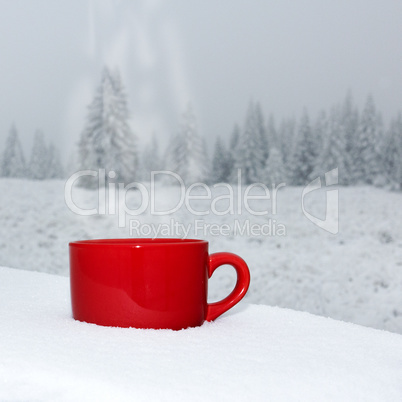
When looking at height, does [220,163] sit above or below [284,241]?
above

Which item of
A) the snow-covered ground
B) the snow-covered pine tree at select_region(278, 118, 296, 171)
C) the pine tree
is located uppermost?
the snow-covered pine tree at select_region(278, 118, 296, 171)

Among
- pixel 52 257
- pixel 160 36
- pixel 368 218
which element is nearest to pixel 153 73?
pixel 160 36

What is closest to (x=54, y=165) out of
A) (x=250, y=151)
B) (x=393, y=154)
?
(x=250, y=151)

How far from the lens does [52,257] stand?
3.92 metres

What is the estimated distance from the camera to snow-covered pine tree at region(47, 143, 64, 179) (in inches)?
166

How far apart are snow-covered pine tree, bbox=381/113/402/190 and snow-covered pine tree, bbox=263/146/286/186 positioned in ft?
2.58

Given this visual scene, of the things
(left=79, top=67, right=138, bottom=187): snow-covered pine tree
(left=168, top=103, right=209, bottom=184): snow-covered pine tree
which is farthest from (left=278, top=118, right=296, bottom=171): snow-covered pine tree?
(left=79, top=67, right=138, bottom=187): snow-covered pine tree

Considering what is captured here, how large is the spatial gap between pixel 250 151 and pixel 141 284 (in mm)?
3507

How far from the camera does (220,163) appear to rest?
3.90 metres

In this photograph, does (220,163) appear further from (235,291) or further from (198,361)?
(198,361)

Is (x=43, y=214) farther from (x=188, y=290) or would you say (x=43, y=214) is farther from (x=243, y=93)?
(x=188, y=290)

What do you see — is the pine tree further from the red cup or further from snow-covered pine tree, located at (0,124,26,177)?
the red cup

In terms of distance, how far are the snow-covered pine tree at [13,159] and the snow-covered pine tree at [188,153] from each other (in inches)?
54.6

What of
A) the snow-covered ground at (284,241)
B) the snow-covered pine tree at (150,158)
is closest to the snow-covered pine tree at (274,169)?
the snow-covered ground at (284,241)
